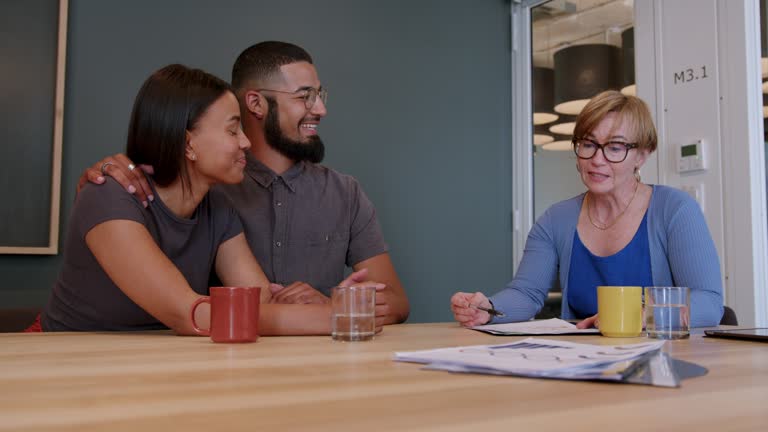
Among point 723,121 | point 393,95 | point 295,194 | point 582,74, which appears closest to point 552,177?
point 582,74

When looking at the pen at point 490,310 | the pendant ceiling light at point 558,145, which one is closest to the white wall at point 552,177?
the pendant ceiling light at point 558,145

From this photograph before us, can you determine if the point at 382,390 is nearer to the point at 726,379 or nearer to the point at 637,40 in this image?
the point at 726,379

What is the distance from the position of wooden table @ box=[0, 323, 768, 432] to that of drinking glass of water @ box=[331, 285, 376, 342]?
20cm

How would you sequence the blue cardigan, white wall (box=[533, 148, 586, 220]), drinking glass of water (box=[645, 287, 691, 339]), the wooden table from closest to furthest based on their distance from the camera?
the wooden table < drinking glass of water (box=[645, 287, 691, 339]) < the blue cardigan < white wall (box=[533, 148, 586, 220])

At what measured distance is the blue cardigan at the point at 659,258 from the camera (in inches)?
68.4

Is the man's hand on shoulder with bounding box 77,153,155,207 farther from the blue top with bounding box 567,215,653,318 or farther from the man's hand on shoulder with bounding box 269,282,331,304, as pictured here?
the blue top with bounding box 567,215,653,318

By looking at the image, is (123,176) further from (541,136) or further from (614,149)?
(541,136)

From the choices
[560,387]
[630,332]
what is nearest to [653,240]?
[630,332]

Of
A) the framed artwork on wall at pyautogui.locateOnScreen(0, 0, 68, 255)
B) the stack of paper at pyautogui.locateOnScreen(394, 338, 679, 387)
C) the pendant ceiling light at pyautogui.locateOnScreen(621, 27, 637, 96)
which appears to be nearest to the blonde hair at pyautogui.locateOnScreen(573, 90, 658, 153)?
the stack of paper at pyautogui.locateOnScreen(394, 338, 679, 387)

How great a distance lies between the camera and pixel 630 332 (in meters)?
1.34

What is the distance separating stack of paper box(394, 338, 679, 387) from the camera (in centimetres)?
74

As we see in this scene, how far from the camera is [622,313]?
1.34m

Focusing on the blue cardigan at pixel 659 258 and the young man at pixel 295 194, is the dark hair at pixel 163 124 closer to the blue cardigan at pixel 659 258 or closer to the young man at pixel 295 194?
the young man at pixel 295 194

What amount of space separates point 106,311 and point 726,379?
1354 mm
